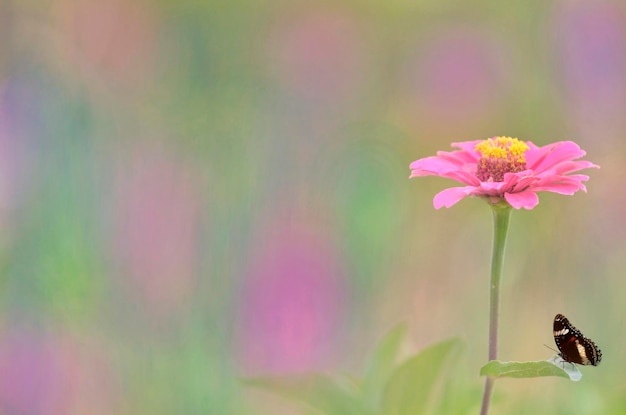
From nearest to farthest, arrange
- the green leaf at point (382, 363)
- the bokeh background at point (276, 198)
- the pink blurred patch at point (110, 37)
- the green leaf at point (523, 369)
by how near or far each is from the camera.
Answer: the green leaf at point (523, 369), the green leaf at point (382, 363), the bokeh background at point (276, 198), the pink blurred patch at point (110, 37)

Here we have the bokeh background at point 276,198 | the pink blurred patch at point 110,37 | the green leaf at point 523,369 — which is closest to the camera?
the green leaf at point 523,369

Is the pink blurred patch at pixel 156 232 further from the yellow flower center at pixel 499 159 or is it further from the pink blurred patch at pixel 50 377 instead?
the yellow flower center at pixel 499 159

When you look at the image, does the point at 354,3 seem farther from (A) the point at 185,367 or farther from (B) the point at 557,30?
(A) the point at 185,367

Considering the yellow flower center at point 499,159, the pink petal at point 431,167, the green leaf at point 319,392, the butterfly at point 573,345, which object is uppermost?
the yellow flower center at point 499,159

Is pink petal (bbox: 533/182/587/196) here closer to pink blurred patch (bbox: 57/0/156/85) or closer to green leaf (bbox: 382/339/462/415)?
green leaf (bbox: 382/339/462/415)

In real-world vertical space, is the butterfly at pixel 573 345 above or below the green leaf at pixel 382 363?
above

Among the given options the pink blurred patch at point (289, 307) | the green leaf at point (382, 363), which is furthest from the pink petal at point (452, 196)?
the pink blurred patch at point (289, 307)

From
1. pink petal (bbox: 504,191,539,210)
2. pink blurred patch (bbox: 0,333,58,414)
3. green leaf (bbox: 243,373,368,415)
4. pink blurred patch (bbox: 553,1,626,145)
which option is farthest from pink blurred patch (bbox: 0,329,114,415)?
pink blurred patch (bbox: 553,1,626,145)

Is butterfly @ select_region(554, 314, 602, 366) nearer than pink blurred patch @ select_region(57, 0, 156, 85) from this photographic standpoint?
Yes
